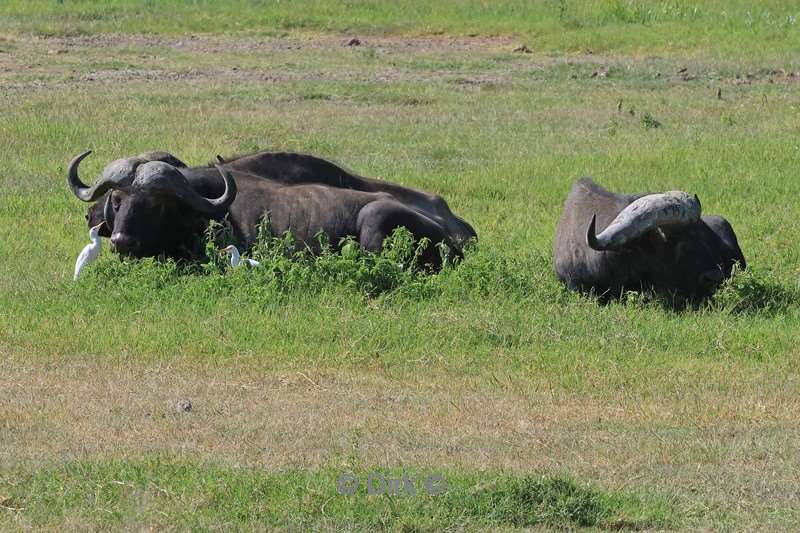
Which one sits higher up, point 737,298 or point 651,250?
point 651,250

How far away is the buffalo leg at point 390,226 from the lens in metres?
11.8

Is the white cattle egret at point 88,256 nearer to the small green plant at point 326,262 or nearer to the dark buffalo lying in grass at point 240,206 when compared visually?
the dark buffalo lying in grass at point 240,206

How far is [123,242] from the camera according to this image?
1135 cm

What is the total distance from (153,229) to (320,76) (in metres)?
13.3

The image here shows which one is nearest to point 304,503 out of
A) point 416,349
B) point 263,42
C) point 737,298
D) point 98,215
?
point 416,349

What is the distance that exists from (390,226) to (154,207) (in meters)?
1.75

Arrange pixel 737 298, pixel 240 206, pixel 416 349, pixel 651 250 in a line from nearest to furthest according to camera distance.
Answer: pixel 416 349, pixel 737 298, pixel 651 250, pixel 240 206

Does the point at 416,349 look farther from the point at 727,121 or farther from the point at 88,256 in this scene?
the point at 727,121

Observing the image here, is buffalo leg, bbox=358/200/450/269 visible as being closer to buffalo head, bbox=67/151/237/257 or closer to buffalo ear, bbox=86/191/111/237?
buffalo head, bbox=67/151/237/257

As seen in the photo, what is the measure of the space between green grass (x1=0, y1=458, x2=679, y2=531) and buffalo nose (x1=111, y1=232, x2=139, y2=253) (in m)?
4.77

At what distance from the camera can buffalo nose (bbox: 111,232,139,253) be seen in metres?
11.4

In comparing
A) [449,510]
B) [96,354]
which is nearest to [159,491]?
[449,510]

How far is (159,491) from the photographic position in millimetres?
6480

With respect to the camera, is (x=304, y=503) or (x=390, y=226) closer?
(x=304, y=503)
